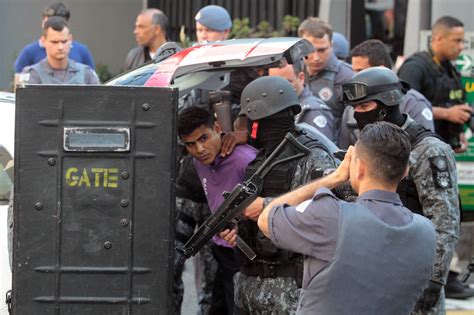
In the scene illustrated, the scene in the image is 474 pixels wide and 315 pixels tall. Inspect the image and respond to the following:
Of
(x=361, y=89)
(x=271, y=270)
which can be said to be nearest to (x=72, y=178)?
(x=271, y=270)

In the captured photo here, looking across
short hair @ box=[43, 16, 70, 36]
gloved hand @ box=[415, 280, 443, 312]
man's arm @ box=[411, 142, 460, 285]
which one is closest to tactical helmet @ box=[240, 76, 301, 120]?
man's arm @ box=[411, 142, 460, 285]

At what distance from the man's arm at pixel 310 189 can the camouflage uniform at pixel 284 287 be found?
2.25 feet

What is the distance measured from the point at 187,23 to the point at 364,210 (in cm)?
1058

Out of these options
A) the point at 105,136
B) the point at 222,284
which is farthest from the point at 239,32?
the point at 105,136

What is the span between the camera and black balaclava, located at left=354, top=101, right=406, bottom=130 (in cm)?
514

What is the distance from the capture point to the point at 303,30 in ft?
28.2

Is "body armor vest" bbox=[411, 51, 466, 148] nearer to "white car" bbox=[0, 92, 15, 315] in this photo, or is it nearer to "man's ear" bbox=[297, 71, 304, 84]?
"man's ear" bbox=[297, 71, 304, 84]

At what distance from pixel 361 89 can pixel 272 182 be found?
0.63 m

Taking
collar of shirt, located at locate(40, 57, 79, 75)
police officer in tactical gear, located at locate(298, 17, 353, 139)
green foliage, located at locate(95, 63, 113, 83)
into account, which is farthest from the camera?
green foliage, located at locate(95, 63, 113, 83)

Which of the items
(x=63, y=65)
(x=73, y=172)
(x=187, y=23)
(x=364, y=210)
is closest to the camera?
(x=364, y=210)

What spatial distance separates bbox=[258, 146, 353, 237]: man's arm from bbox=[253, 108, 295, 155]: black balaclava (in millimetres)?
945

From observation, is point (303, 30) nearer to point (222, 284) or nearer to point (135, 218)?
point (222, 284)

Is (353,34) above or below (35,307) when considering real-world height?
above

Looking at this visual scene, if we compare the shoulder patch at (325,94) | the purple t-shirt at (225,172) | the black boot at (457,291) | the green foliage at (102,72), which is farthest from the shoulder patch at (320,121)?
the green foliage at (102,72)
